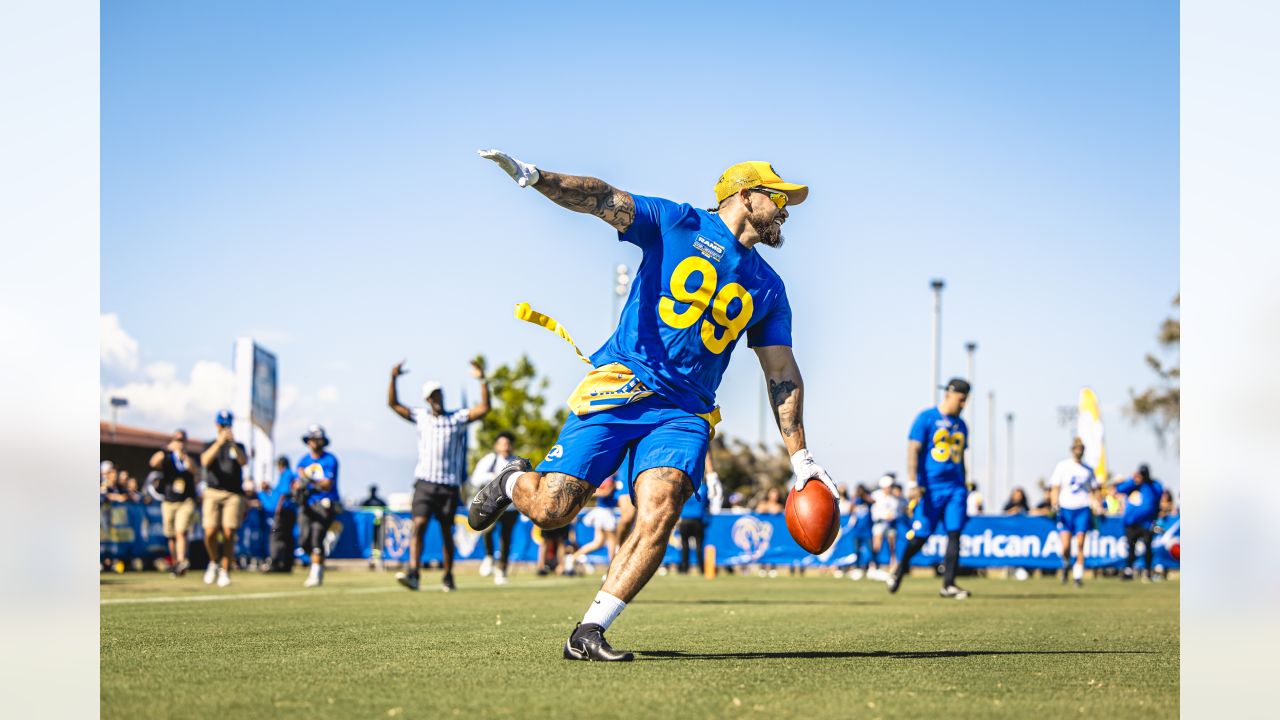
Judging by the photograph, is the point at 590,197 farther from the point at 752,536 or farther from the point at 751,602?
the point at 752,536

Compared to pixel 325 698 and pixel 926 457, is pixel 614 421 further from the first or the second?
pixel 926 457

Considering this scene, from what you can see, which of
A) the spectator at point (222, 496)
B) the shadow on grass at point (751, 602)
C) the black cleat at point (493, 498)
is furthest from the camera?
the spectator at point (222, 496)

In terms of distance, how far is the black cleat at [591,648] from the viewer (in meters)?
5.78

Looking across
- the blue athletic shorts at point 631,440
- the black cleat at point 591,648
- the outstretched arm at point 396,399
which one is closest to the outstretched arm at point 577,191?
the blue athletic shorts at point 631,440

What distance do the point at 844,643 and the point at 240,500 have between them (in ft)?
37.7

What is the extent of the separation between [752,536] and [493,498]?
22.2 m

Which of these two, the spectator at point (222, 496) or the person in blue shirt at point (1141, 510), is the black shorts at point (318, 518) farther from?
the person in blue shirt at point (1141, 510)

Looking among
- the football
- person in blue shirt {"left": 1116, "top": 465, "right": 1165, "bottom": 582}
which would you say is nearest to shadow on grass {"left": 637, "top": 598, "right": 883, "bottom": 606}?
the football

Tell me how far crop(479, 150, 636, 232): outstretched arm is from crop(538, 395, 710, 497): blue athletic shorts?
0.86 meters

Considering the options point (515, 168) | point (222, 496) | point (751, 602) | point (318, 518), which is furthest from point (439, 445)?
point (515, 168)

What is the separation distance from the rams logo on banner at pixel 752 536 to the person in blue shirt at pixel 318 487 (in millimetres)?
12255

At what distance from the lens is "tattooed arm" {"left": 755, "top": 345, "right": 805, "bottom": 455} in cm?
657
